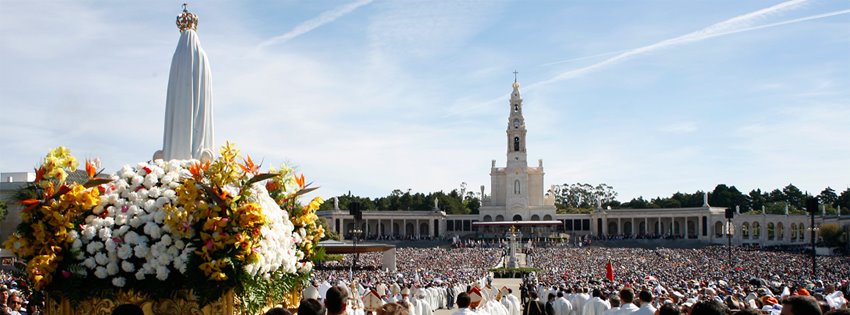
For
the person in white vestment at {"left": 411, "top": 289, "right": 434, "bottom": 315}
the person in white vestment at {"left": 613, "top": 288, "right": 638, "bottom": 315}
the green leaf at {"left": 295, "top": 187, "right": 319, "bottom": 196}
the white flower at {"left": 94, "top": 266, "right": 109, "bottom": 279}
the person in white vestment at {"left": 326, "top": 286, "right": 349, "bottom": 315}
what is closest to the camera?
the person in white vestment at {"left": 326, "top": 286, "right": 349, "bottom": 315}

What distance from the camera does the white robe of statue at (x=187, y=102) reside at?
39.5ft

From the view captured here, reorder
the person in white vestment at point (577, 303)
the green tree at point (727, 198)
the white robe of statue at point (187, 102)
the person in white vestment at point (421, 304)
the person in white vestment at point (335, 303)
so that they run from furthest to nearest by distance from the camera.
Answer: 1. the green tree at point (727, 198)
2. the person in white vestment at point (421, 304)
3. the person in white vestment at point (577, 303)
4. the white robe of statue at point (187, 102)
5. the person in white vestment at point (335, 303)

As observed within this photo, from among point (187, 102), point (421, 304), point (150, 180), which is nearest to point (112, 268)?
point (150, 180)

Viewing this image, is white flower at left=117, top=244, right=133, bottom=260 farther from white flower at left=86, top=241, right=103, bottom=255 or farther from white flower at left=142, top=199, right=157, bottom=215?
white flower at left=142, top=199, right=157, bottom=215

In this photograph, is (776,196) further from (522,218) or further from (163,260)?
(163,260)

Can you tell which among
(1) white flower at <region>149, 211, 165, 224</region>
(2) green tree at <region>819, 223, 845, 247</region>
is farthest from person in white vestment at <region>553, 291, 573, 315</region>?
(2) green tree at <region>819, 223, 845, 247</region>

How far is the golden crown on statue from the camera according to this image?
1198cm

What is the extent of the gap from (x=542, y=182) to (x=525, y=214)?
6.94m

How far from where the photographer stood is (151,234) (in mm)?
6379

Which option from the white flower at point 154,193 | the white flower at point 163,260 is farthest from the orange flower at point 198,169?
the white flower at point 163,260

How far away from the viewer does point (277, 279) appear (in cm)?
717

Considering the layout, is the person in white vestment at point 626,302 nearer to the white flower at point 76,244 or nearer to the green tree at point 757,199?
the white flower at point 76,244

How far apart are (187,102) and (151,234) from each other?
6105mm

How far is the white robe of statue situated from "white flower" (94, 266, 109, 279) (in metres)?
5.60
